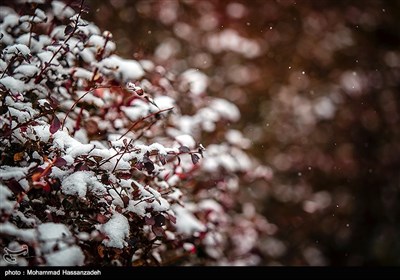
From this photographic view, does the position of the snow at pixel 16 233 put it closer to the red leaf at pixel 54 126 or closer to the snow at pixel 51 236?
the snow at pixel 51 236

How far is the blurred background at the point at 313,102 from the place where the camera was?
19.2 feet

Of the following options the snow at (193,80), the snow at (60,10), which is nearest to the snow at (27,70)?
the snow at (60,10)

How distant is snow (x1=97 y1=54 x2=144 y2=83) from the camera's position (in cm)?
236

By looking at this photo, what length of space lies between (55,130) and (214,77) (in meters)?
4.35

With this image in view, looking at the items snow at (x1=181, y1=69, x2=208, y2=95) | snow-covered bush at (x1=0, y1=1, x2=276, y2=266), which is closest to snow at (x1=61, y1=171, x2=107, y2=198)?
snow-covered bush at (x1=0, y1=1, x2=276, y2=266)

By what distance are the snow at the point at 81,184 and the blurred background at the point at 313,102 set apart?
4.13 m

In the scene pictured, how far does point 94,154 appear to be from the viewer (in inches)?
68.3

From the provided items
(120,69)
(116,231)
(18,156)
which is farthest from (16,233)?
(120,69)

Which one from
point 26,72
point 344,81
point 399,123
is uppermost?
point 344,81

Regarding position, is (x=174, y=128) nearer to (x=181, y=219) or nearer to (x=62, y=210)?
(x=181, y=219)

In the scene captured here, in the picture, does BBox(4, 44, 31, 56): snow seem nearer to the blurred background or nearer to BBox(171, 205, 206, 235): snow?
BBox(171, 205, 206, 235): snow

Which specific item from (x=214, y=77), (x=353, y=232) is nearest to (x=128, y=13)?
(x=214, y=77)

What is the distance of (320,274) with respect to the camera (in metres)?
2.17

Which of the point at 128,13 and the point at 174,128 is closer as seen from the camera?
the point at 174,128
